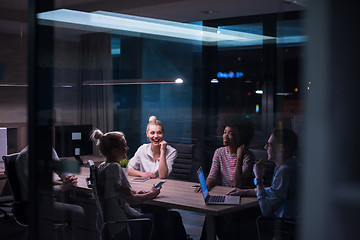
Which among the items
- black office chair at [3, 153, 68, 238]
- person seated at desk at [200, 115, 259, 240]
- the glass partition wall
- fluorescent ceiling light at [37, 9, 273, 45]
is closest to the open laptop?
person seated at desk at [200, 115, 259, 240]

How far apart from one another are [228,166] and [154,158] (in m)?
0.88

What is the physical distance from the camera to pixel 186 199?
10.3ft

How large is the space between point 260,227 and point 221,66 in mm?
3763

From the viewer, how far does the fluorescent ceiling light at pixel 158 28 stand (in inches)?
229

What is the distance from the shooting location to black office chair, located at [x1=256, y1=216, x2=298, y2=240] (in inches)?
111

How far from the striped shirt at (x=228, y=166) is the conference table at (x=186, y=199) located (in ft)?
0.39

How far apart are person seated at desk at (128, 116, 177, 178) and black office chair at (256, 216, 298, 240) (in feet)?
4.02

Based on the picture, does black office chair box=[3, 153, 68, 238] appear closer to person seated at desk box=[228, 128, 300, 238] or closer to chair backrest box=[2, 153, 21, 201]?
Answer: chair backrest box=[2, 153, 21, 201]

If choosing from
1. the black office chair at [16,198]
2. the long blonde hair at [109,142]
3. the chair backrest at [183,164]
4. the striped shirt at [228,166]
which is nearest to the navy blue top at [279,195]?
the striped shirt at [228,166]

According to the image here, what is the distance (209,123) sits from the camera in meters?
6.69

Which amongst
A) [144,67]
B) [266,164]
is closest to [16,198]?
[266,164]

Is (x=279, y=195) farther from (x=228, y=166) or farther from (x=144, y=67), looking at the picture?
(x=144, y=67)

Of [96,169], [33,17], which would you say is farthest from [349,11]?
[96,169]

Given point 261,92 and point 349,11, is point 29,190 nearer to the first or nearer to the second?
point 349,11
